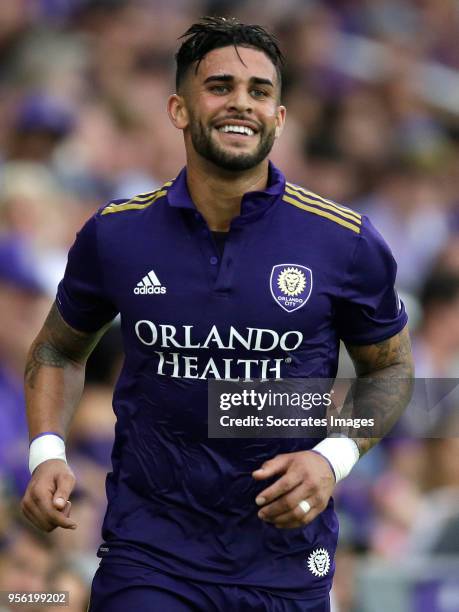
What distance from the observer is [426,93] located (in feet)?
32.0

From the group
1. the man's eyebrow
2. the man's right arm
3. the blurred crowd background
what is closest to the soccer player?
the man's eyebrow

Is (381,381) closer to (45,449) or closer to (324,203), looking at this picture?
(324,203)

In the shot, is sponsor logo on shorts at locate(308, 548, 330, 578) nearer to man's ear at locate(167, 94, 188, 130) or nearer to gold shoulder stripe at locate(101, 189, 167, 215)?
gold shoulder stripe at locate(101, 189, 167, 215)

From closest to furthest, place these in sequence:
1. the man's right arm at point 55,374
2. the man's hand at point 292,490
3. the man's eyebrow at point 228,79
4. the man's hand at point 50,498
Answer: the man's hand at point 292,490, the man's hand at point 50,498, the man's eyebrow at point 228,79, the man's right arm at point 55,374

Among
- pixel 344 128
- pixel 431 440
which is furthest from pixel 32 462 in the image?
pixel 344 128

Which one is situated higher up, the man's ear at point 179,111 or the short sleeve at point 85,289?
the man's ear at point 179,111

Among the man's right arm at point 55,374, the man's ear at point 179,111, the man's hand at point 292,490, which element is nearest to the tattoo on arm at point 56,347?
the man's right arm at point 55,374

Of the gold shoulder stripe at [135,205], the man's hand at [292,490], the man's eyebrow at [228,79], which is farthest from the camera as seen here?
the gold shoulder stripe at [135,205]

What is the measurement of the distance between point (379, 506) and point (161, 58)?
3682 mm

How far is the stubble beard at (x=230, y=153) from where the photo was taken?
150 inches

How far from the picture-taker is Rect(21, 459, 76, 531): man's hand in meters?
3.64

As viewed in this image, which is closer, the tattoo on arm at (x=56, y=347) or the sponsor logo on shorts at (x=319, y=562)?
the sponsor logo on shorts at (x=319, y=562)

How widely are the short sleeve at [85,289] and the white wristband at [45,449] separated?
1.23 ft

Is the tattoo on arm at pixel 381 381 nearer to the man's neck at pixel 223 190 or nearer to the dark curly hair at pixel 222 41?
the man's neck at pixel 223 190
